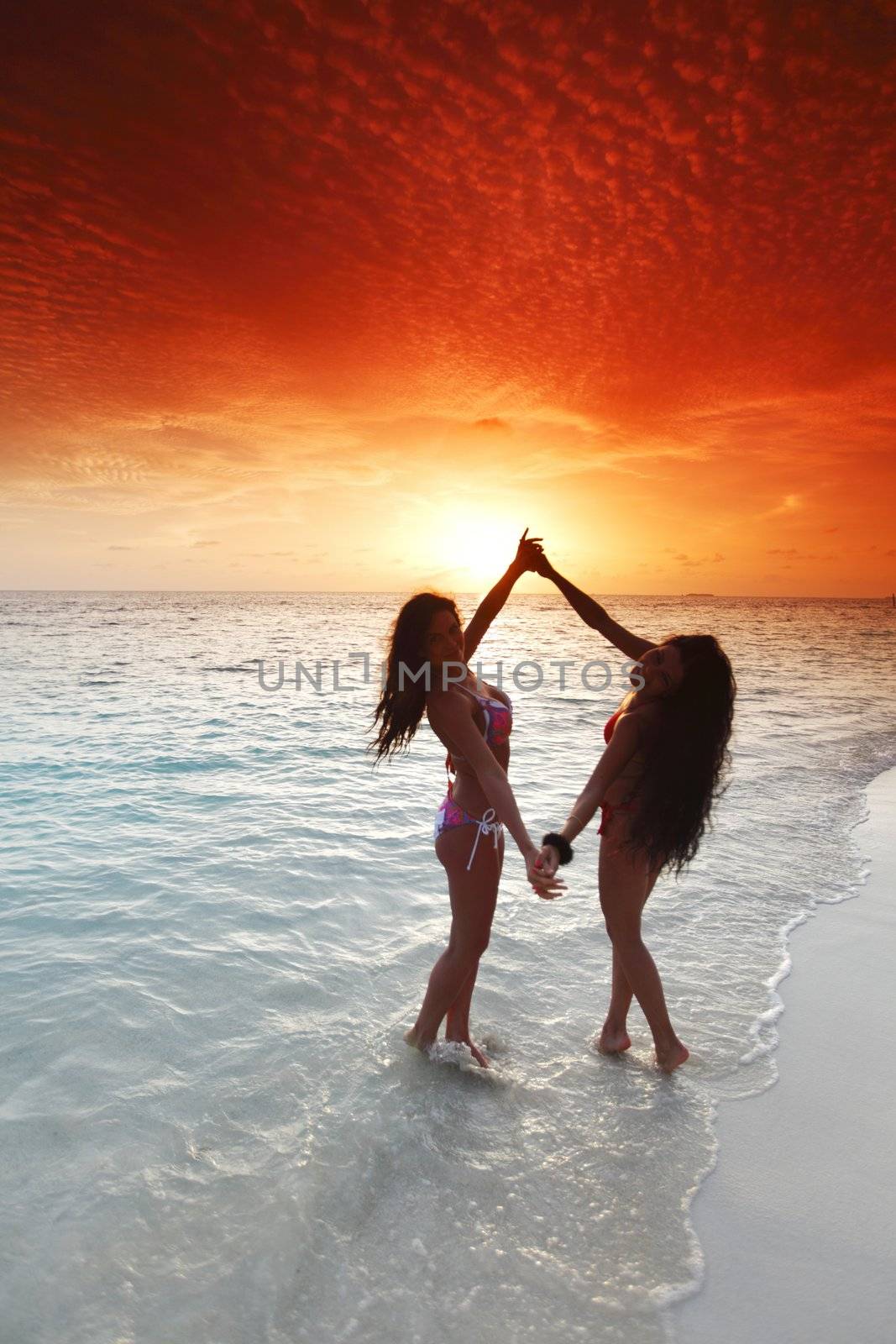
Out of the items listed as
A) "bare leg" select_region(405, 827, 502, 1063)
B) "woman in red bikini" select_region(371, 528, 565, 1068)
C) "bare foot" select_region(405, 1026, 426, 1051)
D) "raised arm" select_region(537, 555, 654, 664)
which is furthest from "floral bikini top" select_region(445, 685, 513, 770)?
"bare foot" select_region(405, 1026, 426, 1051)

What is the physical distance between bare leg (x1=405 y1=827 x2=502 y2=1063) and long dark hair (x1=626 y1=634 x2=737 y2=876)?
0.74 meters

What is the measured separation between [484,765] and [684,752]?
3.38 ft

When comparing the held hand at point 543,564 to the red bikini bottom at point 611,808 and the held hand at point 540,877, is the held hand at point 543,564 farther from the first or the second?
the held hand at point 540,877

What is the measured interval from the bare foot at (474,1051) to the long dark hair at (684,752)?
1.46 metres

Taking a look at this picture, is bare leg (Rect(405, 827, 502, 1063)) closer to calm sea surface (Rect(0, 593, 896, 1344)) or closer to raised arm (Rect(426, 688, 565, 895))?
raised arm (Rect(426, 688, 565, 895))

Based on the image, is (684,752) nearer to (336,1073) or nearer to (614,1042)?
(614,1042)

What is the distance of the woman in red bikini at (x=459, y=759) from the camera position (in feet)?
11.0

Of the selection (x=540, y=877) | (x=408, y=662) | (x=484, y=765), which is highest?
(x=408, y=662)

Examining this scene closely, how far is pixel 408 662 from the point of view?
346 centimetres

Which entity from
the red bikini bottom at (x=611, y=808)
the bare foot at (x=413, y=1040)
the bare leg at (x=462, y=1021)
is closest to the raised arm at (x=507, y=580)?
the red bikini bottom at (x=611, y=808)

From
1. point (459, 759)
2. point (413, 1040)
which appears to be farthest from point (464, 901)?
point (413, 1040)

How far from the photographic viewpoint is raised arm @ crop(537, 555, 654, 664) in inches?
163

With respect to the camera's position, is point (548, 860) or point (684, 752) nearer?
point (548, 860)

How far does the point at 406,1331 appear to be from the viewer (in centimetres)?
254
